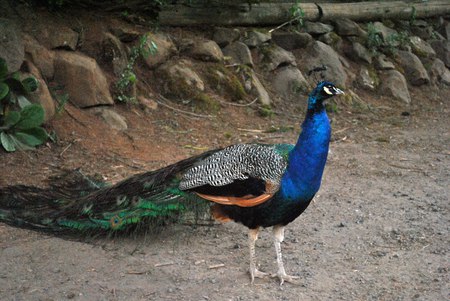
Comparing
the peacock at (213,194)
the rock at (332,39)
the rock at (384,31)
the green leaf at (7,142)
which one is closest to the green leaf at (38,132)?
the green leaf at (7,142)

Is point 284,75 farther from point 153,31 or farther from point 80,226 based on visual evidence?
point 80,226

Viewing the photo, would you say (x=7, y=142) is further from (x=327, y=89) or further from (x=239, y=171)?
(x=327, y=89)

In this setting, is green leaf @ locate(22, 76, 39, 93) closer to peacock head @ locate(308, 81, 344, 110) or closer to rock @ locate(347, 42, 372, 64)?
peacock head @ locate(308, 81, 344, 110)

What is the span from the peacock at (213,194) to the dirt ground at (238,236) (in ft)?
0.40

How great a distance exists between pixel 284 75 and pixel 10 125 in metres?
3.60

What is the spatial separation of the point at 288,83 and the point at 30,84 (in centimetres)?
331

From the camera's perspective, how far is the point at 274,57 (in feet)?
26.2

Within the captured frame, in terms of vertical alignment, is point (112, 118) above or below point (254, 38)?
above

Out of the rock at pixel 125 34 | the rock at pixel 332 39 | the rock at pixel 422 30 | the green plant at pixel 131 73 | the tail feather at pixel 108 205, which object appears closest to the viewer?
the tail feather at pixel 108 205

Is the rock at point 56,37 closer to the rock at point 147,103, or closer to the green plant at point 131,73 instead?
the green plant at point 131,73

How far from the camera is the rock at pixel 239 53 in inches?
302

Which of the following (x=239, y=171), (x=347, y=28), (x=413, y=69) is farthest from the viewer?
(x=413, y=69)

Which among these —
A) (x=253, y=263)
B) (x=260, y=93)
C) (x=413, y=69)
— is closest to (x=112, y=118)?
(x=260, y=93)

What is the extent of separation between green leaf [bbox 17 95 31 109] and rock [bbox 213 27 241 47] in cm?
281
